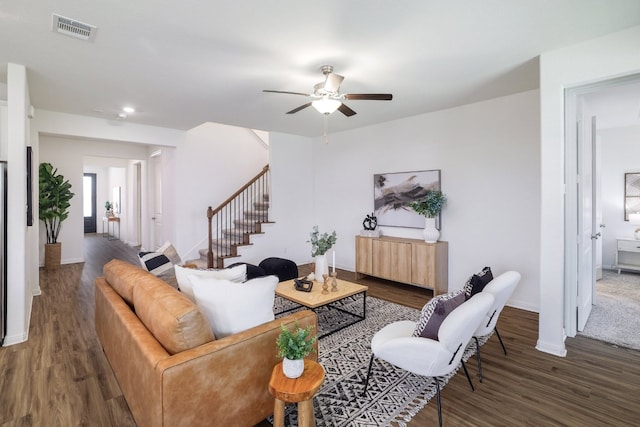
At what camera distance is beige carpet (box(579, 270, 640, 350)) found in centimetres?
316

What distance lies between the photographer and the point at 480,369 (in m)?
2.48

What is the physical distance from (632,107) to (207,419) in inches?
245

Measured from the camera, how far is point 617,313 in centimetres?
374

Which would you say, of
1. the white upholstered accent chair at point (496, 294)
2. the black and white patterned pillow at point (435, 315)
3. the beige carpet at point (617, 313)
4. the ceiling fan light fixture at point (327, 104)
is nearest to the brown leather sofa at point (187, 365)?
the black and white patterned pillow at point (435, 315)

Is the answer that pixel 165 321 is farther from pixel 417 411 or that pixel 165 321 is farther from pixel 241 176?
pixel 241 176

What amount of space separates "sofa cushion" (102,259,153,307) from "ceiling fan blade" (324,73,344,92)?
88.5 inches

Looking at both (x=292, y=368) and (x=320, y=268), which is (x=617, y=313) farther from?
(x=292, y=368)

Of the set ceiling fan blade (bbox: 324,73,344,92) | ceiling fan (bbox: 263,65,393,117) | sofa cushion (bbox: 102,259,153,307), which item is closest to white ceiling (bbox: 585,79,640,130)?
ceiling fan (bbox: 263,65,393,117)

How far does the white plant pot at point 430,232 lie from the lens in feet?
15.1

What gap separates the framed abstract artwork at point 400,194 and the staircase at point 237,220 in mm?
2292

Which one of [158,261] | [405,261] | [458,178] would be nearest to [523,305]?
[405,261]

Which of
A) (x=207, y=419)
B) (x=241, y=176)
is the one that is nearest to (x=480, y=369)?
(x=207, y=419)

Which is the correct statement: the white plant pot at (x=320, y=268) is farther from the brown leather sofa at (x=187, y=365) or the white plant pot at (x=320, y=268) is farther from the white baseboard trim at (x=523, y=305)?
the white baseboard trim at (x=523, y=305)

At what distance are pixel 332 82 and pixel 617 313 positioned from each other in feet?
13.9
